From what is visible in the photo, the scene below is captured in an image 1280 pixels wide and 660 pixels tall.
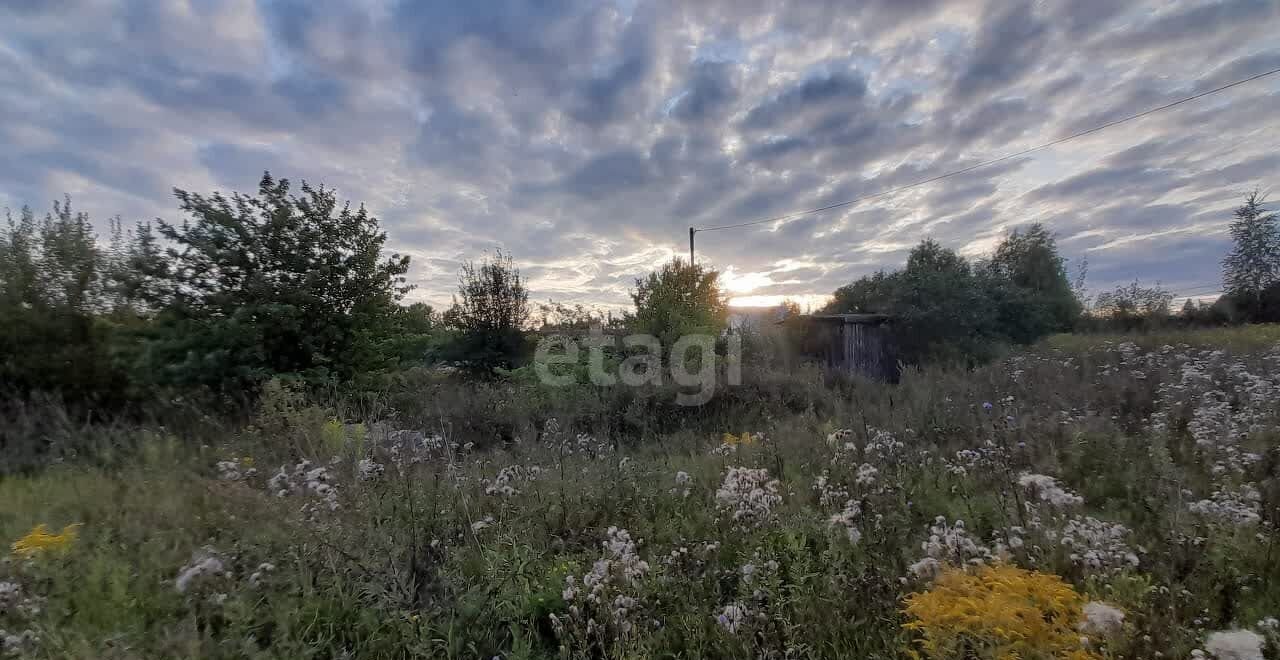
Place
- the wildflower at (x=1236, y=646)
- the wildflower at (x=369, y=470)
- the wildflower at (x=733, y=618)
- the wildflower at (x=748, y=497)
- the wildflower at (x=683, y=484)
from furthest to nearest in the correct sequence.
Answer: the wildflower at (x=683, y=484) < the wildflower at (x=369, y=470) < the wildflower at (x=748, y=497) < the wildflower at (x=733, y=618) < the wildflower at (x=1236, y=646)

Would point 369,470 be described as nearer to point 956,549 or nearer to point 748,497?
point 748,497

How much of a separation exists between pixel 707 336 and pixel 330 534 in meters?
9.94

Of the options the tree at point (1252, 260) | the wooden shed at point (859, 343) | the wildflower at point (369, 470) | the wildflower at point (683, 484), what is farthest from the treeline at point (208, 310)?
the tree at point (1252, 260)

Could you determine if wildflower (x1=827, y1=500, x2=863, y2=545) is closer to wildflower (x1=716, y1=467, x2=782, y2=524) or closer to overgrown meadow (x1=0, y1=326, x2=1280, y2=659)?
overgrown meadow (x1=0, y1=326, x2=1280, y2=659)

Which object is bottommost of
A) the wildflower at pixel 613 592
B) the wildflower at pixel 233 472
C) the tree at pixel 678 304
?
the wildflower at pixel 613 592

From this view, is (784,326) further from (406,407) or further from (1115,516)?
(1115,516)

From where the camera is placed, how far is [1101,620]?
146cm

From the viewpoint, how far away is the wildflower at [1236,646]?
1336 mm

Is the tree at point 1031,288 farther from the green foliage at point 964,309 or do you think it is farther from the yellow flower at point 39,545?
the yellow flower at point 39,545

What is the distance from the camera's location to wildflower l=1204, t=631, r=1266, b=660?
4.38ft

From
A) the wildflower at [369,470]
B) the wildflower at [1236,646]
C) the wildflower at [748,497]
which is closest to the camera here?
the wildflower at [1236,646]

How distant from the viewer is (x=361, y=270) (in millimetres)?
8156

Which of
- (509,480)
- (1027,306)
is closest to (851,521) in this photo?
(509,480)

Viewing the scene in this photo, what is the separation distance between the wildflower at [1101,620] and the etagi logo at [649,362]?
7.63 metres
